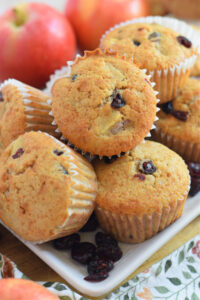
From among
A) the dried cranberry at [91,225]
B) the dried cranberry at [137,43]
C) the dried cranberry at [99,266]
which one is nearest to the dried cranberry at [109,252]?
the dried cranberry at [99,266]

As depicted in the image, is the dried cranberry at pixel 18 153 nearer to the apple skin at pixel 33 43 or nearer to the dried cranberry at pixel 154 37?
the dried cranberry at pixel 154 37

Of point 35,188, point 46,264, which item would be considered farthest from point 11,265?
point 35,188

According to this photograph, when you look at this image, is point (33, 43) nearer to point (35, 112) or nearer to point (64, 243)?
point (35, 112)

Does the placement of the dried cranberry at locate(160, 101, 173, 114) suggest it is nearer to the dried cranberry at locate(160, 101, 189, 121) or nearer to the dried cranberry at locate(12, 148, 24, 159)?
the dried cranberry at locate(160, 101, 189, 121)

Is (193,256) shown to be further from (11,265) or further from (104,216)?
(11,265)

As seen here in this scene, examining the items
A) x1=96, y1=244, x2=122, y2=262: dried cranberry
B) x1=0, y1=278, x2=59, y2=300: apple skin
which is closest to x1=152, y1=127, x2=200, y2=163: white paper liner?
x1=96, y1=244, x2=122, y2=262: dried cranberry

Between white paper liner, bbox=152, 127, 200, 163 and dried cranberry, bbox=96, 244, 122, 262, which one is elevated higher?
white paper liner, bbox=152, 127, 200, 163
